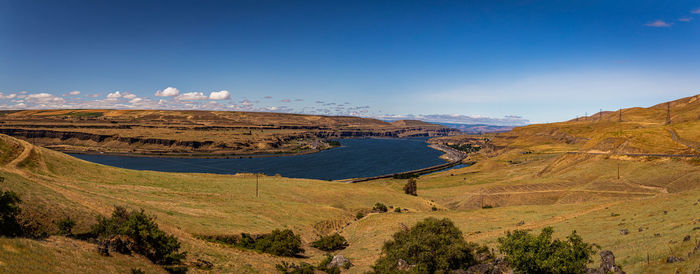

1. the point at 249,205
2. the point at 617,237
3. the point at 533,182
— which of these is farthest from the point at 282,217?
the point at 533,182

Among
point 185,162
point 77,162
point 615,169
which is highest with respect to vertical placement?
point 77,162

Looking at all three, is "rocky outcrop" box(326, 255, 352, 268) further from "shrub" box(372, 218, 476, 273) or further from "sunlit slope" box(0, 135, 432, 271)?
"shrub" box(372, 218, 476, 273)

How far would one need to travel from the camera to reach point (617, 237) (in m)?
33.7

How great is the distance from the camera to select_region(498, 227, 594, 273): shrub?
21.7 m

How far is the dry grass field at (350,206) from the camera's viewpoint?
76.8ft

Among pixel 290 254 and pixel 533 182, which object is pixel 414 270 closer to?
pixel 290 254

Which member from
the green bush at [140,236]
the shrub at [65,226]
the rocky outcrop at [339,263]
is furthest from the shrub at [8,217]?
the rocky outcrop at [339,263]

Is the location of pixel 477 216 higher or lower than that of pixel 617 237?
lower

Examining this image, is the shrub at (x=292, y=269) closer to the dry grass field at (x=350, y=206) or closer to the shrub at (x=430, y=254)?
the dry grass field at (x=350, y=206)

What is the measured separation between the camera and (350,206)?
2778 inches

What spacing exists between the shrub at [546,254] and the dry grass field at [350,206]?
3805 millimetres

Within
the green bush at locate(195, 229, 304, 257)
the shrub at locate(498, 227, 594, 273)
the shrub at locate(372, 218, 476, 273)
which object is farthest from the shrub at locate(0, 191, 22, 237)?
the shrub at locate(498, 227, 594, 273)

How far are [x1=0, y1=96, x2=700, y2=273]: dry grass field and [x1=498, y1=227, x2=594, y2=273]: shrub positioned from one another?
3.80m

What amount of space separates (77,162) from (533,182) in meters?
109
